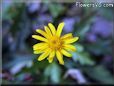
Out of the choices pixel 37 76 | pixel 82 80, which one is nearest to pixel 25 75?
pixel 37 76

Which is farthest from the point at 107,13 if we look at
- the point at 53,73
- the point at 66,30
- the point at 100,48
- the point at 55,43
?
the point at 55,43

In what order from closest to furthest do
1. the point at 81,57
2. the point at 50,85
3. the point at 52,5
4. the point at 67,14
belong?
the point at 81,57, the point at 50,85, the point at 52,5, the point at 67,14

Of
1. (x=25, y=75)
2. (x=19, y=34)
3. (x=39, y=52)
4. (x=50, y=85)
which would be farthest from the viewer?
(x=19, y=34)

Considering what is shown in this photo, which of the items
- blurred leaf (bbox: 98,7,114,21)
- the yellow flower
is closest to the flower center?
the yellow flower

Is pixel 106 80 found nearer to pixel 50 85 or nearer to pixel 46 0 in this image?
pixel 50 85

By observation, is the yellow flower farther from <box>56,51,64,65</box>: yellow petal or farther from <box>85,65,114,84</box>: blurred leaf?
<box>85,65,114,84</box>: blurred leaf

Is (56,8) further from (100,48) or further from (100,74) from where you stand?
(100,74)
